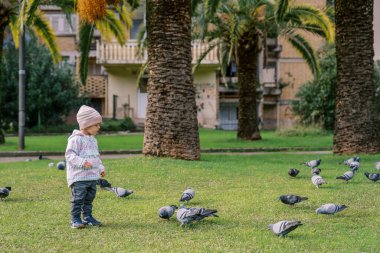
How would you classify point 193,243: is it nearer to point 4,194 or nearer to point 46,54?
point 4,194

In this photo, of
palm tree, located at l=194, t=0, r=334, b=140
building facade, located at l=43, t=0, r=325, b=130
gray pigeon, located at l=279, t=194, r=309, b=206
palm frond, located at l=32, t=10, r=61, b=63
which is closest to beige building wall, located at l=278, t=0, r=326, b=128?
building facade, located at l=43, t=0, r=325, b=130

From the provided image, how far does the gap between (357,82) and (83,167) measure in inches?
420

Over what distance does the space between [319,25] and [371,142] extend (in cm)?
854

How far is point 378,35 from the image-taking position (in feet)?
71.4

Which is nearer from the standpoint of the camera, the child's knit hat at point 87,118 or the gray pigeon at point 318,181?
the child's knit hat at point 87,118

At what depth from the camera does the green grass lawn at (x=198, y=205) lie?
20.0ft

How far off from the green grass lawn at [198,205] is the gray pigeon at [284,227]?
0.26 feet

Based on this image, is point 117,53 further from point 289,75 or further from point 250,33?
point 250,33

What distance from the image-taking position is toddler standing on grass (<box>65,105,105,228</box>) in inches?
273

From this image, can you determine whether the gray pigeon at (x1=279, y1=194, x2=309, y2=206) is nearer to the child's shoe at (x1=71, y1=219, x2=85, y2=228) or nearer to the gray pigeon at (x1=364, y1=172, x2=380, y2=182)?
the child's shoe at (x1=71, y1=219, x2=85, y2=228)

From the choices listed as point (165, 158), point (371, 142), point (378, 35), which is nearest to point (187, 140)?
point (165, 158)

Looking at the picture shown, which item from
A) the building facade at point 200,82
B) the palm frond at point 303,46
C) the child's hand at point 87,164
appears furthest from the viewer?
the building facade at point 200,82

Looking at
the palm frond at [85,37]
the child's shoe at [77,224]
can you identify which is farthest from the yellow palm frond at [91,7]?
the child's shoe at [77,224]

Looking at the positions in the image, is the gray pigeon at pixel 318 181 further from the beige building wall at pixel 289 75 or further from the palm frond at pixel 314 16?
the beige building wall at pixel 289 75
